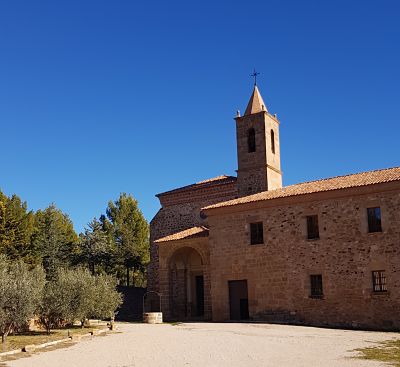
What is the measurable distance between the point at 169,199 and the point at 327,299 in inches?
609

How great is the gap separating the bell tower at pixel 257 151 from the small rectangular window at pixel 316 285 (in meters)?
8.22

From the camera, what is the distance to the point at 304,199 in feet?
83.0

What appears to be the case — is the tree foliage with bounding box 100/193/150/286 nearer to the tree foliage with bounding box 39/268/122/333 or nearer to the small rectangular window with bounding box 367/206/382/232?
the tree foliage with bounding box 39/268/122/333

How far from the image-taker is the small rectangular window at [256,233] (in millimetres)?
26781

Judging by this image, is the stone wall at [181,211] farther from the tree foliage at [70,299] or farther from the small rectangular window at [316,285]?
the tree foliage at [70,299]

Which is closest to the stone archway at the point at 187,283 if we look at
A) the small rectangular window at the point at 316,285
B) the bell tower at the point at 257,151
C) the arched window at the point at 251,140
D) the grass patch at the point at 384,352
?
the bell tower at the point at 257,151

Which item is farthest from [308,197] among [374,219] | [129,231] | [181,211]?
[129,231]

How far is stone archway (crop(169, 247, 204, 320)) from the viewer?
32.8 metres

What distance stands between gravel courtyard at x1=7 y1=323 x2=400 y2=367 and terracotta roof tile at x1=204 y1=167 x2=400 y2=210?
23.4ft

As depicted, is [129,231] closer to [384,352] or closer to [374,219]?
[374,219]

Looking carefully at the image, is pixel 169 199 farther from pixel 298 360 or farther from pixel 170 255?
Result: pixel 298 360

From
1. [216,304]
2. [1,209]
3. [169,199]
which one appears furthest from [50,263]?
[216,304]

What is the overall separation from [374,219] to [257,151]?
10.6m

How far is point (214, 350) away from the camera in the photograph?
48.6 feet
